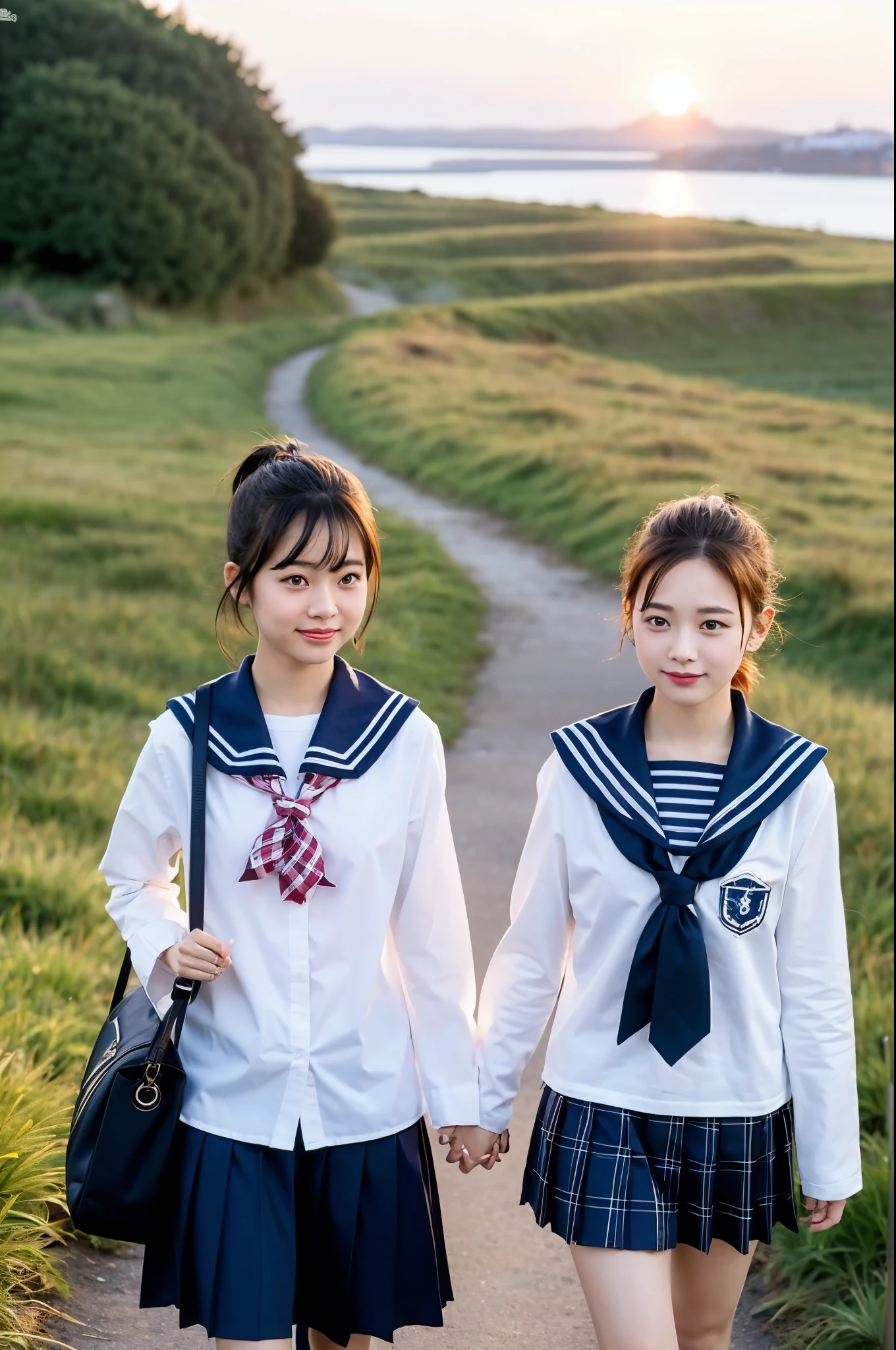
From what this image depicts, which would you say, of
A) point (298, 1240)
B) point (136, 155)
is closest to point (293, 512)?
point (298, 1240)

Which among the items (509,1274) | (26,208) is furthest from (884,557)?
(26,208)

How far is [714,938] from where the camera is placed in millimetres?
2016

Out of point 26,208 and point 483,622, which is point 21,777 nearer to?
point 483,622

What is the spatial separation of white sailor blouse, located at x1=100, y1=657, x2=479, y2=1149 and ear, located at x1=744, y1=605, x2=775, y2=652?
0.50 metres

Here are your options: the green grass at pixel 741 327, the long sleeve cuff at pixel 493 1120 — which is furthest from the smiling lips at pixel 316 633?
the green grass at pixel 741 327

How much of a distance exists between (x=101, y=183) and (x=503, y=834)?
102 feet

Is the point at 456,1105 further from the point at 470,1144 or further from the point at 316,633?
the point at 316,633

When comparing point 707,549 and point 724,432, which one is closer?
point 707,549

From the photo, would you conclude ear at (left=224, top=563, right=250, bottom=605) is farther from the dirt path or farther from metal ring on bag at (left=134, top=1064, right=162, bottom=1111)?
the dirt path

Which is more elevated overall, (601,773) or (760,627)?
(760,627)

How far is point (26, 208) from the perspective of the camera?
3272 centimetres

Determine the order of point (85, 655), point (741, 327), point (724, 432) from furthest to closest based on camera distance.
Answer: point (741, 327)
point (724, 432)
point (85, 655)

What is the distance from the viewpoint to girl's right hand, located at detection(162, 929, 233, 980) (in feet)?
6.34

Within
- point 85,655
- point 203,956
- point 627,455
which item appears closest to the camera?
point 203,956
